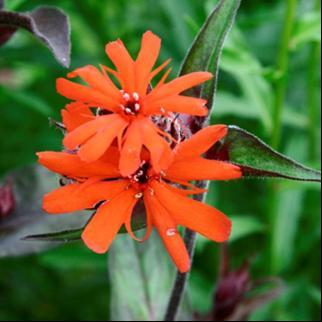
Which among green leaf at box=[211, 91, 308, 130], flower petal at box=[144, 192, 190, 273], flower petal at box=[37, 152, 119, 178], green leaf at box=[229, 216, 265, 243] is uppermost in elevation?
flower petal at box=[37, 152, 119, 178]

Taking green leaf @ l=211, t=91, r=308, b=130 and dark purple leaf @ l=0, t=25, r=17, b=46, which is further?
green leaf @ l=211, t=91, r=308, b=130

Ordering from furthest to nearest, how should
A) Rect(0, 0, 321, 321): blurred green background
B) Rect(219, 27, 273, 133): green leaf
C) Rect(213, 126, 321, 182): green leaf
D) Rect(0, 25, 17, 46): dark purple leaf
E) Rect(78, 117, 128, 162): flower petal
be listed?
Rect(0, 0, 321, 321): blurred green background → Rect(219, 27, 273, 133): green leaf → Rect(0, 25, 17, 46): dark purple leaf → Rect(213, 126, 321, 182): green leaf → Rect(78, 117, 128, 162): flower petal

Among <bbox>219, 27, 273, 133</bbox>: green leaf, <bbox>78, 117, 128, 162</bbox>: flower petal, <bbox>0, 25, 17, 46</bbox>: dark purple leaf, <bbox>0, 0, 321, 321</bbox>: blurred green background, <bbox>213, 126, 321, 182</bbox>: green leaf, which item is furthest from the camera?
<bbox>0, 0, 321, 321</bbox>: blurred green background

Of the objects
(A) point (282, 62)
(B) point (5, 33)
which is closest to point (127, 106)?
(B) point (5, 33)

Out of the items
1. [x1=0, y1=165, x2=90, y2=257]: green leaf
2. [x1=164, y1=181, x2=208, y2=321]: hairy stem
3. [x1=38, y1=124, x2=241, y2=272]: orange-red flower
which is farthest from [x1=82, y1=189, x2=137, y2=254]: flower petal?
[x1=0, y1=165, x2=90, y2=257]: green leaf

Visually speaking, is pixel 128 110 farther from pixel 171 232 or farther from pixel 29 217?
pixel 29 217

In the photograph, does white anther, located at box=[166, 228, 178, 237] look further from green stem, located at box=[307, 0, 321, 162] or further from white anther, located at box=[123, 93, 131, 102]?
green stem, located at box=[307, 0, 321, 162]

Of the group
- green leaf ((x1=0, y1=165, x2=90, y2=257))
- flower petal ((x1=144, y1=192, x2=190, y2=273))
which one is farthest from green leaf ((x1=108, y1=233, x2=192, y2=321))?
flower petal ((x1=144, y1=192, x2=190, y2=273))

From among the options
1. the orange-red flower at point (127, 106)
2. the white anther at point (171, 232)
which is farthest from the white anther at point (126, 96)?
the white anther at point (171, 232)

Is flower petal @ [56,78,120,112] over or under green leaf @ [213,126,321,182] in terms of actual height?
over
